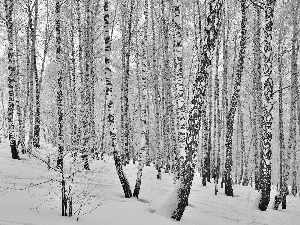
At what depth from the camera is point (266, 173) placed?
10672mm

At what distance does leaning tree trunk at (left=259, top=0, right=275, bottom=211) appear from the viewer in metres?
10.7

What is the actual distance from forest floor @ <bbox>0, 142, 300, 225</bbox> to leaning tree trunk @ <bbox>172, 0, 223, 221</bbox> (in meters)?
0.70

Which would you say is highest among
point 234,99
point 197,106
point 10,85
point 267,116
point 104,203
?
point 10,85

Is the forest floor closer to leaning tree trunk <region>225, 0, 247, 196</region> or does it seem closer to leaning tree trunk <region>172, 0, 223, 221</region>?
leaning tree trunk <region>172, 0, 223, 221</region>

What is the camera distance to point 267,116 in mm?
10875

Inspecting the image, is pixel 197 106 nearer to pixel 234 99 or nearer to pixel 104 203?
pixel 104 203

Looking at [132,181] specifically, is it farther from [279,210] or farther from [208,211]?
[279,210]

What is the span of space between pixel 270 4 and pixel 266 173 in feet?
19.5

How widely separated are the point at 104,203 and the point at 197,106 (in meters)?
3.56

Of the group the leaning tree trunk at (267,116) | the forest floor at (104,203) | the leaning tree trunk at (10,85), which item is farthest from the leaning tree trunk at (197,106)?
the leaning tree trunk at (10,85)

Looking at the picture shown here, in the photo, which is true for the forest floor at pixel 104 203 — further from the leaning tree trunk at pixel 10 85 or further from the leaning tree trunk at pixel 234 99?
the leaning tree trunk at pixel 234 99

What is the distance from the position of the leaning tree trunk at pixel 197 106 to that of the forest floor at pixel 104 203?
2.30 ft

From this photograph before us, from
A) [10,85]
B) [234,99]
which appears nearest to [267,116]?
[234,99]

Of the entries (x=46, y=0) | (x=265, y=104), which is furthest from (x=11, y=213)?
(x=46, y=0)
